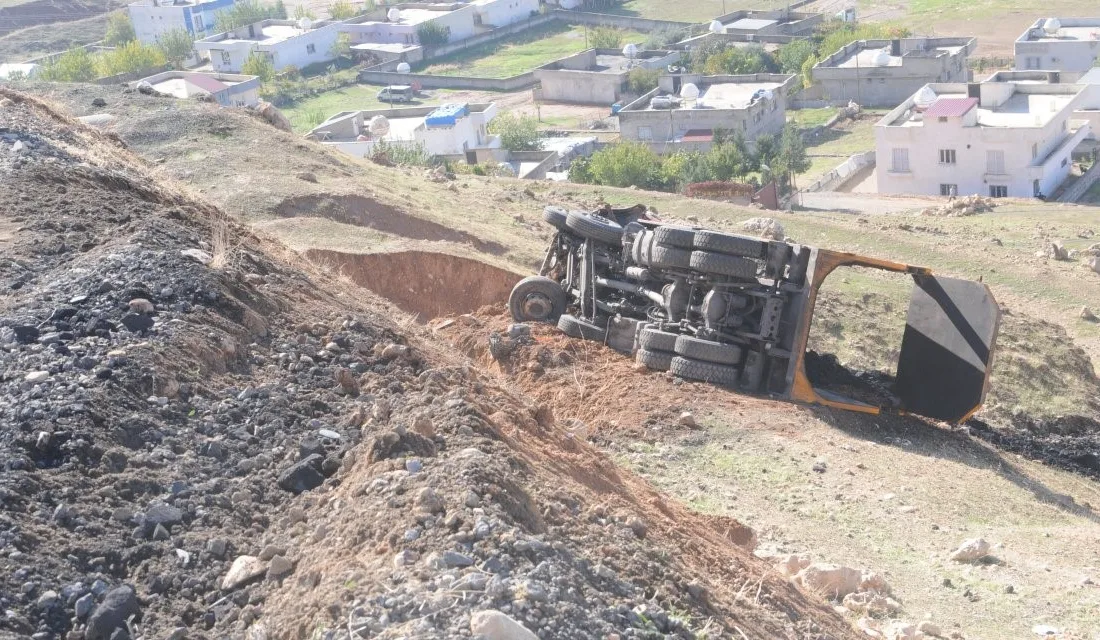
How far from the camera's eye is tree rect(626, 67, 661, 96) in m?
69.1

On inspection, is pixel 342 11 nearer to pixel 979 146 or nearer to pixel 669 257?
pixel 979 146

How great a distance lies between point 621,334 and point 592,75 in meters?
56.3

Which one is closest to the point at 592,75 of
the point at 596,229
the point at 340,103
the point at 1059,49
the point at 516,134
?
the point at 340,103

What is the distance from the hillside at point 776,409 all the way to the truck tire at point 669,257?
135 centimetres

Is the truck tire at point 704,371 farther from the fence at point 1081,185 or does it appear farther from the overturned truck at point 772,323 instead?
the fence at point 1081,185

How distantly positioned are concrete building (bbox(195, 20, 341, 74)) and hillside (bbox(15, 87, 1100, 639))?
53.6 metres

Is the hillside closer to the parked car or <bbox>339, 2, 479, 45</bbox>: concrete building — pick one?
the parked car

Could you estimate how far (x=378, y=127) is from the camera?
165 feet

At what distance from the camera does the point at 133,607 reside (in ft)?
23.7

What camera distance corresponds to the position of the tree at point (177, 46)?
79625 millimetres

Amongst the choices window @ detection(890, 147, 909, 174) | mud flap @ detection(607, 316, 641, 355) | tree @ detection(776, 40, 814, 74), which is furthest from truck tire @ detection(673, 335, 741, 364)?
tree @ detection(776, 40, 814, 74)

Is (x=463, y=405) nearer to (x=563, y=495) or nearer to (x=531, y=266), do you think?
(x=563, y=495)

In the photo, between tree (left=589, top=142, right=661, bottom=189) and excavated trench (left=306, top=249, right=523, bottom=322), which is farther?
tree (left=589, top=142, right=661, bottom=189)

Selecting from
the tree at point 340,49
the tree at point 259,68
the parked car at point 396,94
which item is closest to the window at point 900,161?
the parked car at point 396,94
